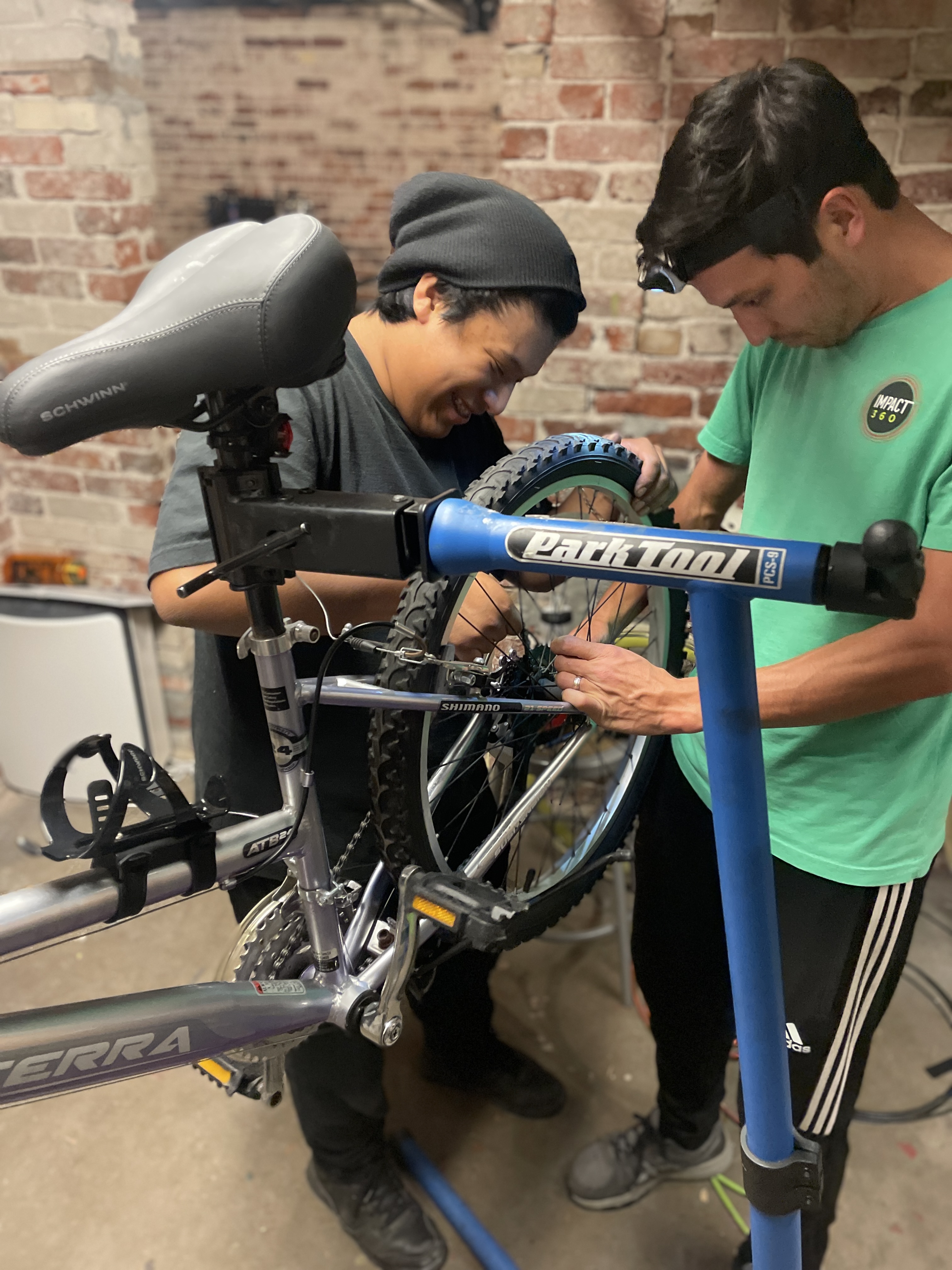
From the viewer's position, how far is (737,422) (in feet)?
3.57

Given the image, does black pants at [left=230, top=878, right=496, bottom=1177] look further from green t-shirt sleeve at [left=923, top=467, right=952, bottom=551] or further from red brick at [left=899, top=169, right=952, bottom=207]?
red brick at [left=899, top=169, right=952, bottom=207]

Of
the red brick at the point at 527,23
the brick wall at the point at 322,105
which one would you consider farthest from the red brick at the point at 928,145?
the brick wall at the point at 322,105

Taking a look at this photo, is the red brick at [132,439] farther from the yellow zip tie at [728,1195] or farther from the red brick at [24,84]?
the yellow zip tie at [728,1195]

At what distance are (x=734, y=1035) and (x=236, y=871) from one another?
874 mm

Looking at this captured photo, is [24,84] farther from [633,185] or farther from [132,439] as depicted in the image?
[633,185]

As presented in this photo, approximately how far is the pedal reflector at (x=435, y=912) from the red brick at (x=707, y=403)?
47.4 inches

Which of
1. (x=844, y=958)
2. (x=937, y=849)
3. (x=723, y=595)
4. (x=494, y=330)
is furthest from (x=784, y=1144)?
(x=494, y=330)

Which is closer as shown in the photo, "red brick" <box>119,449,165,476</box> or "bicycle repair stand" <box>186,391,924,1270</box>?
"bicycle repair stand" <box>186,391,924,1270</box>

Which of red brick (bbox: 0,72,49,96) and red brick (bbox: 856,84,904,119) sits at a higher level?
red brick (bbox: 0,72,49,96)

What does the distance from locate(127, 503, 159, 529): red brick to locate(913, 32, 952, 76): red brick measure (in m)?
1.73

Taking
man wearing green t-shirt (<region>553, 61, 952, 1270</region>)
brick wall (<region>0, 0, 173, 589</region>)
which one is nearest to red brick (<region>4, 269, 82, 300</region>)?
brick wall (<region>0, 0, 173, 589</region>)

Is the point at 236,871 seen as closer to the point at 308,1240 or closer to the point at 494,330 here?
the point at 494,330

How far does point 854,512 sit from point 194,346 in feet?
2.05

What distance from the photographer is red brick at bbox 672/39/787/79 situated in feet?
4.83
